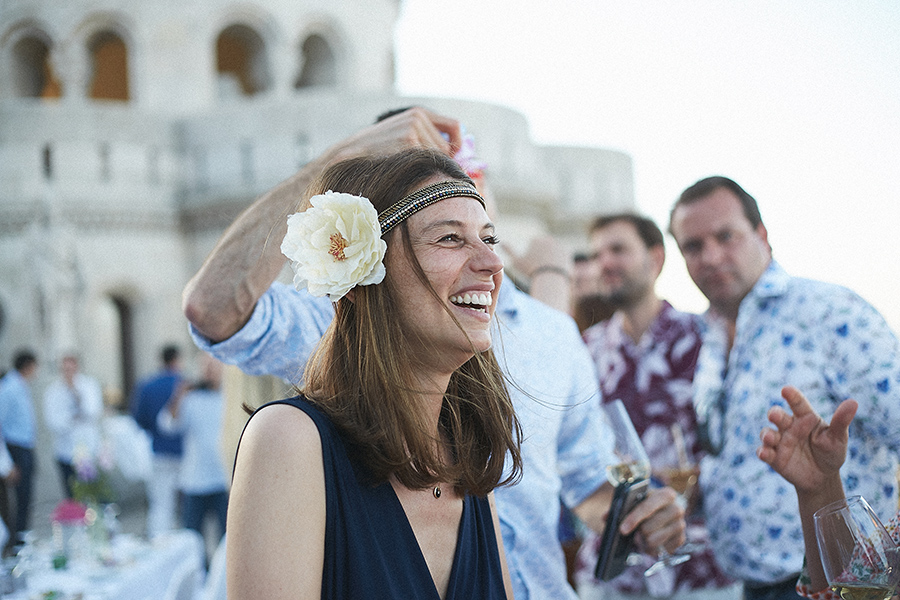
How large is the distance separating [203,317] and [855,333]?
186cm

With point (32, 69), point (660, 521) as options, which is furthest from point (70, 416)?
point (32, 69)

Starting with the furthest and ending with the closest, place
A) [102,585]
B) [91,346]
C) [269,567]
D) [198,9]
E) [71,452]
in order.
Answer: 1. [198,9]
2. [91,346]
3. [71,452]
4. [102,585]
5. [269,567]

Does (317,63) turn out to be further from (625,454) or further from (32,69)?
(625,454)

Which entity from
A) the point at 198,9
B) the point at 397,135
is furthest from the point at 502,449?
the point at 198,9

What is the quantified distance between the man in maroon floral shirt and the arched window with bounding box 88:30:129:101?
73.6 ft

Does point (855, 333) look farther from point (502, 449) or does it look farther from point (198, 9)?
point (198, 9)

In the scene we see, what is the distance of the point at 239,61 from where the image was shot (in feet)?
80.4

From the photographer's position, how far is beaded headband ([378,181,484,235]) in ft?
4.99

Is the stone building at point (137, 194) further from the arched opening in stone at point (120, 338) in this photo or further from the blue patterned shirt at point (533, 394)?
the blue patterned shirt at point (533, 394)

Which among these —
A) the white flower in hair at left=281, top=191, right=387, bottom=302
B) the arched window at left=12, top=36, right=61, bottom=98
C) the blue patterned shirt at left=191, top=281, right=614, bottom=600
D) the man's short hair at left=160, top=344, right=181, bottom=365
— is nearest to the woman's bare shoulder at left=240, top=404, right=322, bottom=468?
the white flower in hair at left=281, top=191, right=387, bottom=302

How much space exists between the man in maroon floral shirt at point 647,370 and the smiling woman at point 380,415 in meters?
1.41

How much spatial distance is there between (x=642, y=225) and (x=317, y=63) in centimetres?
2199

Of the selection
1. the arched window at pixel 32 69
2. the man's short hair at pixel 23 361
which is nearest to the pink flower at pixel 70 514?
the man's short hair at pixel 23 361

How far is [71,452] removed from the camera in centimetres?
793
